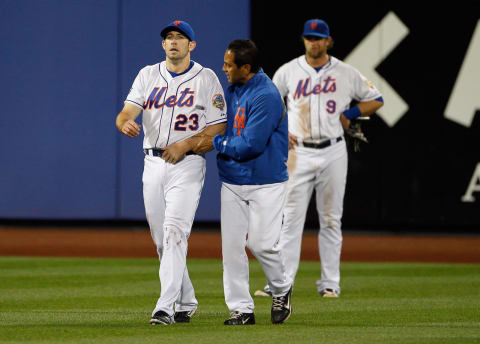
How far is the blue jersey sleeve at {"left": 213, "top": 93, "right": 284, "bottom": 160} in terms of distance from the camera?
5906mm

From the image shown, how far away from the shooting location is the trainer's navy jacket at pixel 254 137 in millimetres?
5926

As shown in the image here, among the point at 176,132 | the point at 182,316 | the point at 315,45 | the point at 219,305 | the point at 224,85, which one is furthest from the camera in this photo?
the point at 224,85

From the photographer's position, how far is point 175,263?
5918mm

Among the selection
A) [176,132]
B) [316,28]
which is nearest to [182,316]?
[176,132]

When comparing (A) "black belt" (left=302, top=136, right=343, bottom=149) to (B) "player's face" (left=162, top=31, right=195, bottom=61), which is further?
(A) "black belt" (left=302, top=136, right=343, bottom=149)

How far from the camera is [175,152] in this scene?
6.00m

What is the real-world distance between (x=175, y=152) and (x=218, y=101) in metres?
0.45

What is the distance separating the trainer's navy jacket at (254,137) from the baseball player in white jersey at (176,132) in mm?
127

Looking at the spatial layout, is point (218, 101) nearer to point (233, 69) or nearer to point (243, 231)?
point (233, 69)

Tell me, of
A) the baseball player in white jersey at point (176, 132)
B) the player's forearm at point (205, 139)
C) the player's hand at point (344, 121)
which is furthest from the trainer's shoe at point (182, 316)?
the player's hand at point (344, 121)

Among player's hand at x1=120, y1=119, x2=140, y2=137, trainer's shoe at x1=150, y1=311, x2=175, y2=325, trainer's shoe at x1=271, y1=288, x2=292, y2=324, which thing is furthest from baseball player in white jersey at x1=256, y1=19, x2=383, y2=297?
player's hand at x1=120, y1=119, x2=140, y2=137

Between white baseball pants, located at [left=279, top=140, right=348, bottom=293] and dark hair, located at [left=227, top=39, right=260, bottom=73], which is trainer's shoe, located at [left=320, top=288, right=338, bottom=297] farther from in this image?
dark hair, located at [left=227, top=39, right=260, bottom=73]

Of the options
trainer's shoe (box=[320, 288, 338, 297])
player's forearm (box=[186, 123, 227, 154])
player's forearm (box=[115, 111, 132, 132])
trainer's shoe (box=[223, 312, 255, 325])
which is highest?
player's forearm (box=[115, 111, 132, 132])

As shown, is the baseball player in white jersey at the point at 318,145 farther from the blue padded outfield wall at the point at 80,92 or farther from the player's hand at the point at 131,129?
the blue padded outfield wall at the point at 80,92
